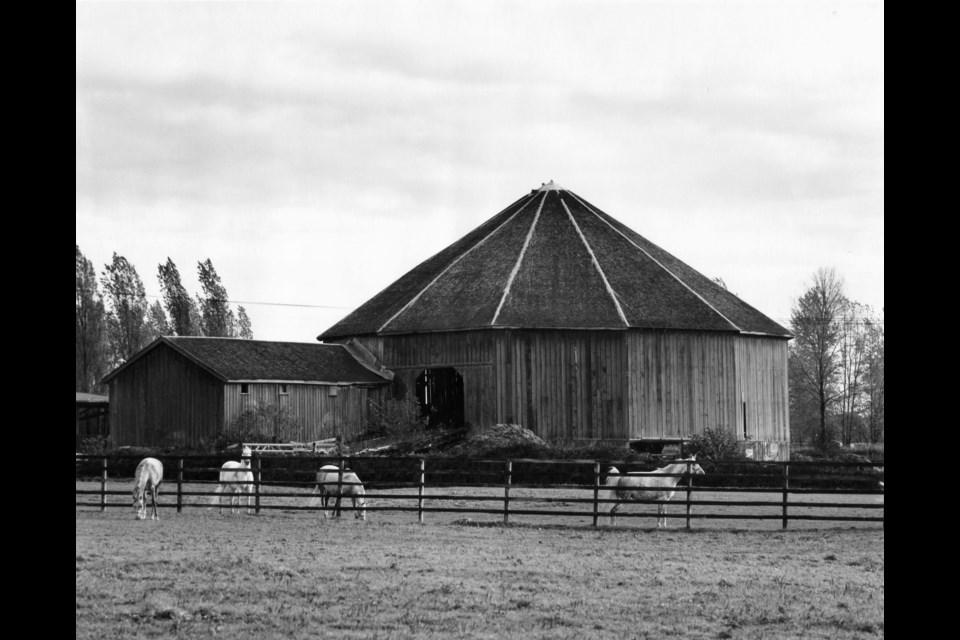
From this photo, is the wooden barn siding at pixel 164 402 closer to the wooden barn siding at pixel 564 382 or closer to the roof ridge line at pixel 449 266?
the roof ridge line at pixel 449 266

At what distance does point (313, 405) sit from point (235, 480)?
20.4 metres

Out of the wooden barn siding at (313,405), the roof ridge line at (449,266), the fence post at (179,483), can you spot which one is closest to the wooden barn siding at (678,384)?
the roof ridge line at (449,266)

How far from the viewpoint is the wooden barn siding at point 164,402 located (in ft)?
→ 140

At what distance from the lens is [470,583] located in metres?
14.3

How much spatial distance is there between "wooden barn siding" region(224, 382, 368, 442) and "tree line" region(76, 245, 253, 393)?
117 feet

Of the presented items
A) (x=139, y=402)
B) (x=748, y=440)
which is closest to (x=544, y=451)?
(x=748, y=440)

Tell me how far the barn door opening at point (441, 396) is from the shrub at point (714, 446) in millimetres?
10089

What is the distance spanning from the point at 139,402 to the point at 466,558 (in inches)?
1165

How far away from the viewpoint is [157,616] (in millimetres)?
11906

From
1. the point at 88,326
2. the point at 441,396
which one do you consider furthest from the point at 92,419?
the point at 441,396

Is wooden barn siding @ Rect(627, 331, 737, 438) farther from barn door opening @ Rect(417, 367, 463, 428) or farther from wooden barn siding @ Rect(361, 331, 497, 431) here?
barn door opening @ Rect(417, 367, 463, 428)

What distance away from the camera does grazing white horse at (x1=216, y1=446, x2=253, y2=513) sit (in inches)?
964

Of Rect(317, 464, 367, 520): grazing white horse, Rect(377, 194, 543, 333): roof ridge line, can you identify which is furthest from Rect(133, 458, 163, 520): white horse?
Rect(377, 194, 543, 333): roof ridge line
